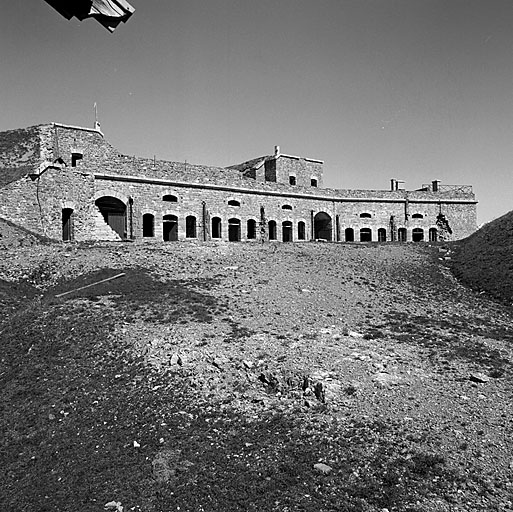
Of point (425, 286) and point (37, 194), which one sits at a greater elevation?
point (37, 194)

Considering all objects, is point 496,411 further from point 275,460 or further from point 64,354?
point 64,354

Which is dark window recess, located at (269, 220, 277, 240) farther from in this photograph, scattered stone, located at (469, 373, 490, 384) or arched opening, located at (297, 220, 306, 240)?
scattered stone, located at (469, 373, 490, 384)

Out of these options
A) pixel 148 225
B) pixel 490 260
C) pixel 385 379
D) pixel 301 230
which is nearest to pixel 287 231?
pixel 301 230

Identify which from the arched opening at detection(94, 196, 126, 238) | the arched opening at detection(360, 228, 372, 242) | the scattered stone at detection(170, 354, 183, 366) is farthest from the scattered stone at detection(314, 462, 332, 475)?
the arched opening at detection(360, 228, 372, 242)

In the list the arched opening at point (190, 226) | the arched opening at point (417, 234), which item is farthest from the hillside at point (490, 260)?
the arched opening at point (190, 226)

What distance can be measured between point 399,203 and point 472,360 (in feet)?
107

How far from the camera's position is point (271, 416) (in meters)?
7.29

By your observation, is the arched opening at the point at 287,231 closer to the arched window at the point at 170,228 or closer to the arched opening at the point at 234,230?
the arched opening at the point at 234,230

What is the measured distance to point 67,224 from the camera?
25141 millimetres

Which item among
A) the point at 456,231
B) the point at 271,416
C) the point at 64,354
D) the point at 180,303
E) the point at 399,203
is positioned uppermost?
the point at 399,203

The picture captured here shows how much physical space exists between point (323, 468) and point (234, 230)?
28424 mm

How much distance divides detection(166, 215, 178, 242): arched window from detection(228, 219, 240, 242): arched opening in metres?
4.48

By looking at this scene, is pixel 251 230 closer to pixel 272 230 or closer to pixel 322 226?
pixel 272 230

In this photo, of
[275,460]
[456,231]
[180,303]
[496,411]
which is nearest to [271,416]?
[275,460]
